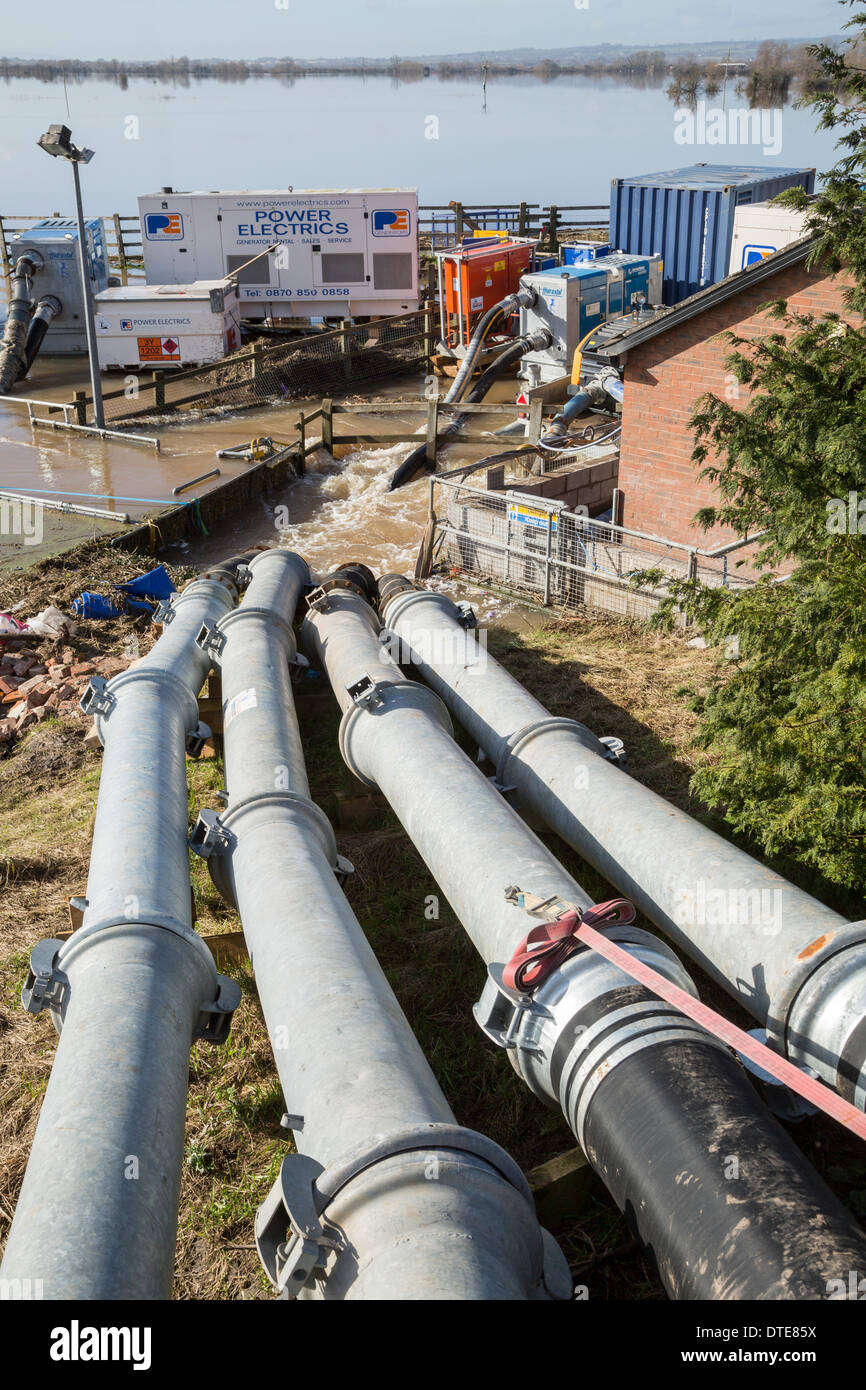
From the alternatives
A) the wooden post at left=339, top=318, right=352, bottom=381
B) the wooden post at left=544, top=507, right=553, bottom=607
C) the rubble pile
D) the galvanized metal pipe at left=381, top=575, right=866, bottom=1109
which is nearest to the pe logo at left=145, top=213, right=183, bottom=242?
the wooden post at left=339, top=318, right=352, bottom=381

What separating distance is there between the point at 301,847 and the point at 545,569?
8.62 m

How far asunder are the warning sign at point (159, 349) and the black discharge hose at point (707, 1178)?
25.1 m

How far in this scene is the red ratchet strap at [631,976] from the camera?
3.96 m

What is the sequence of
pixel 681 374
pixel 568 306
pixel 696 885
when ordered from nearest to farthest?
pixel 696 885
pixel 681 374
pixel 568 306

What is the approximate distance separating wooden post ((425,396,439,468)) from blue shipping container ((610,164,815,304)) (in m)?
9.78

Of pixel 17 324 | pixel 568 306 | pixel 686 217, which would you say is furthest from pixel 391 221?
pixel 17 324

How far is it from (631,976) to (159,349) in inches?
992

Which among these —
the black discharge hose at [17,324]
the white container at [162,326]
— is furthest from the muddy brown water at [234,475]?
the white container at [162,326]

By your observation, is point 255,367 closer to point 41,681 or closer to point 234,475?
point 234,475

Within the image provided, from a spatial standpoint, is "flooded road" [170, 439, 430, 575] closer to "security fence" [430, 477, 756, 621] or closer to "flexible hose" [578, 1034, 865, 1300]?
"security fence" [430, 477, 756, 621]

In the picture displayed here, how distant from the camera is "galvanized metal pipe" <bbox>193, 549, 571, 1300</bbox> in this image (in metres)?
3.55

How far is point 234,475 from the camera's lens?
778 inches
